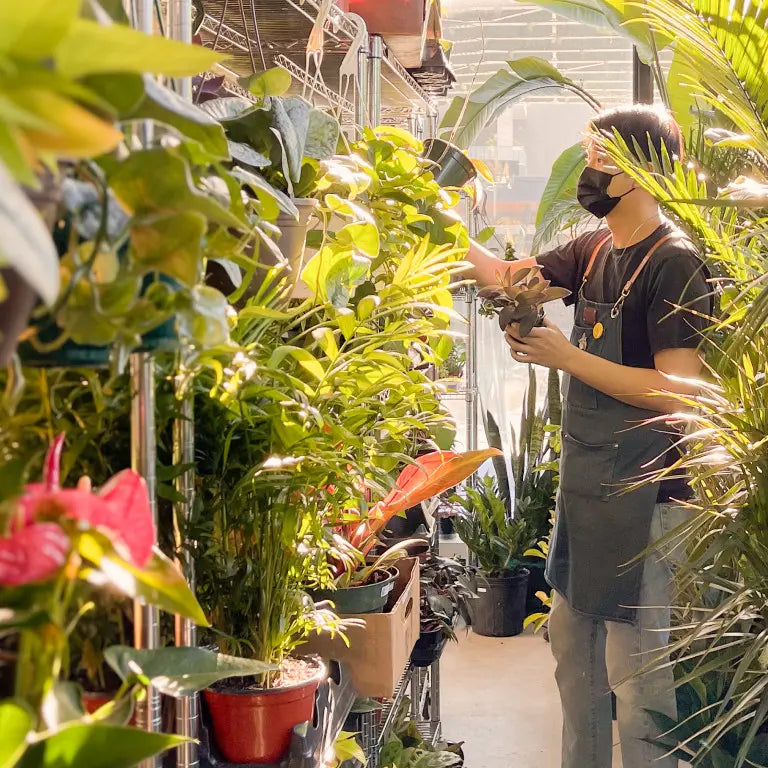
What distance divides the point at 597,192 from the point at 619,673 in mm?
1102

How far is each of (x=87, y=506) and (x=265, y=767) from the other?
63 cm

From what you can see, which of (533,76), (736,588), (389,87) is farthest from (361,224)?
(533,76)

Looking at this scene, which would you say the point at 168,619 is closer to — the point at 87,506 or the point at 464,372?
the point at 87,506

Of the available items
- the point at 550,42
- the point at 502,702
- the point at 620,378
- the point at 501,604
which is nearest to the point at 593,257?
the point at 620,378

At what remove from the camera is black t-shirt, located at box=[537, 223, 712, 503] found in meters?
2.03

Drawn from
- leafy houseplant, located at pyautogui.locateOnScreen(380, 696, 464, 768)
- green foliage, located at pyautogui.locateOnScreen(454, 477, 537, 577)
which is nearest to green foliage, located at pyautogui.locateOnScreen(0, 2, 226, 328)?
leafy houseplant, located at pyautogui.locateOnScreen(380, 696, 464, 768)

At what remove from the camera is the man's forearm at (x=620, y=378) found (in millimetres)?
2072

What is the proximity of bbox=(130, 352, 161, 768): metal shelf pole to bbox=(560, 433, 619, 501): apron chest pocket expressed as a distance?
5.65ft

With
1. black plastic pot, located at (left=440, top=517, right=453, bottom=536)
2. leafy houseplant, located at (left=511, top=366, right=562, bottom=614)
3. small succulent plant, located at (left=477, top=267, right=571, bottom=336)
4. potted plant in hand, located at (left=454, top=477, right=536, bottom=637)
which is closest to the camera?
small succulent plant, located at (left=477, top=267, right=571, bottom=336)

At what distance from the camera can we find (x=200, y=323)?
0.45 m

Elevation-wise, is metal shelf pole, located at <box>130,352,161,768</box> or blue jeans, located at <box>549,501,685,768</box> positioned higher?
metal shelf pole, located at <box>130,352,161,768</box>

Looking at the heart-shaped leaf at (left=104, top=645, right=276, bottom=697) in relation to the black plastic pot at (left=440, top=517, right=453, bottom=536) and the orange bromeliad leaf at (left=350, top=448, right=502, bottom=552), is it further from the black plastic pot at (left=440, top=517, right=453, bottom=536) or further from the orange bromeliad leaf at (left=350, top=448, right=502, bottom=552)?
the black plastic pot at (left=440, top=517, right=453, bottom=536)

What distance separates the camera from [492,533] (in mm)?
4164

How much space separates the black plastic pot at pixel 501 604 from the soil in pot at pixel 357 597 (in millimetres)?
2839
